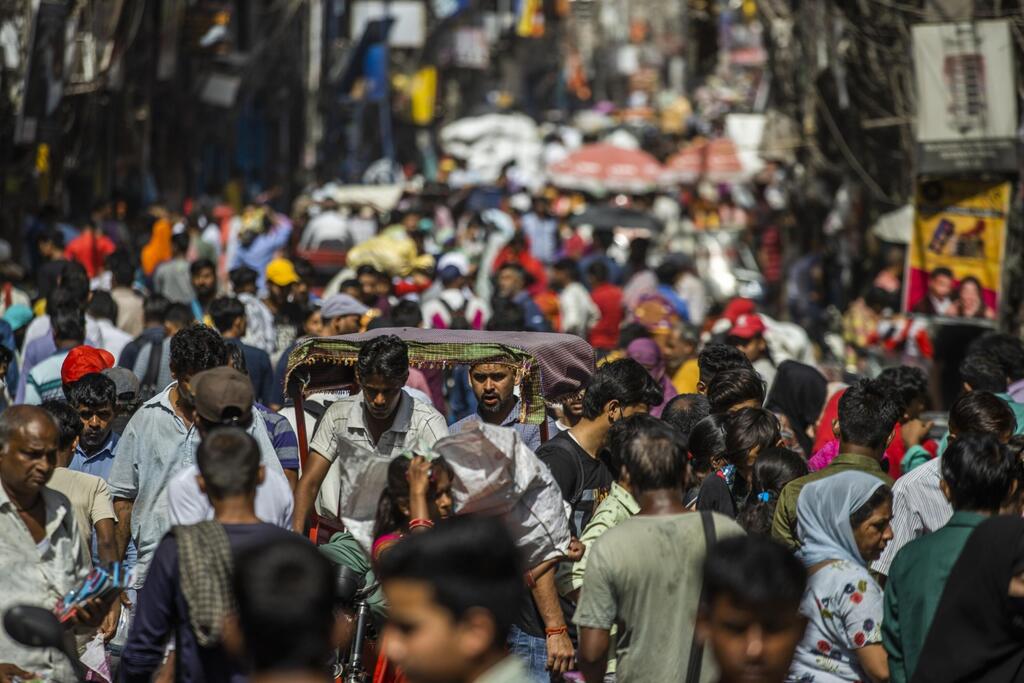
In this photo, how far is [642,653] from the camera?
4.96 metres

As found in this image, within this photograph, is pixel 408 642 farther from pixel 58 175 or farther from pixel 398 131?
pixel 398 131

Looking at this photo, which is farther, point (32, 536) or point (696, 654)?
point (32, 536)

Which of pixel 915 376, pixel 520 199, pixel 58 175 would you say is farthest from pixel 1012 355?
A: pixel 520 199

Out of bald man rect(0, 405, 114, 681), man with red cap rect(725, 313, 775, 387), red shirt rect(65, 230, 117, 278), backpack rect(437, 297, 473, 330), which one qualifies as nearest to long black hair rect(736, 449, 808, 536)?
bald man rect(0, 405, 114, 681)

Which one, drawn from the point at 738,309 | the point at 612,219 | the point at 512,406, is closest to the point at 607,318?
the point at 738,309

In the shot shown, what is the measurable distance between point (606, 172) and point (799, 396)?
19794 millimetres

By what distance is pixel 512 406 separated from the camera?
7324 mm

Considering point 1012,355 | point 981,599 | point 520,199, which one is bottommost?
point 520,199

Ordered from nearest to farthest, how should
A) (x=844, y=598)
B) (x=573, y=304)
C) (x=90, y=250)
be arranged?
(x=844, y=598)
(x=573, y=304)
(x=90, y=250)

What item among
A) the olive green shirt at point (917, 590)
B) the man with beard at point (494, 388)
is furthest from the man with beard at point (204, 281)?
the olive green shirt at point (917, 590)

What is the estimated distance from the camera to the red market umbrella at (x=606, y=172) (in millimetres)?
28781

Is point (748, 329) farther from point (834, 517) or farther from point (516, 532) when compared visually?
point (834, 517)

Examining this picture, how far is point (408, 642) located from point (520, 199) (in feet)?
77.7

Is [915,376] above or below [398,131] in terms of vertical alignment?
above
